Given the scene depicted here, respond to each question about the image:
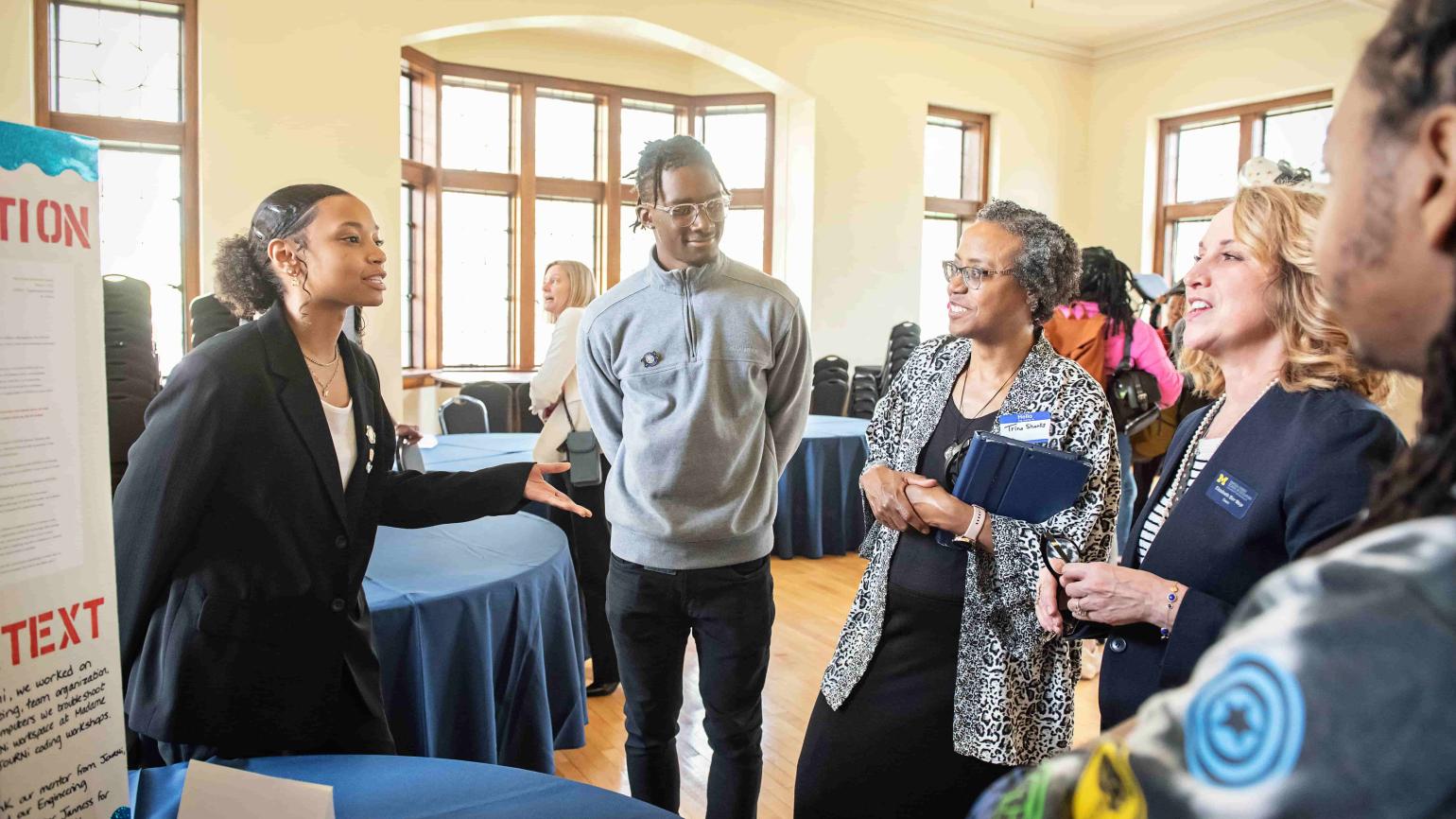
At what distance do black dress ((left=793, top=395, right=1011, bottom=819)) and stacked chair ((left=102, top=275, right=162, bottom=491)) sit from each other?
7.67 feet

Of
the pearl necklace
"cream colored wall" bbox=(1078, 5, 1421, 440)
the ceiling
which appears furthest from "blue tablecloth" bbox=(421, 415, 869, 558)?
"cream colored wall" bbox=(1078, 5, 1421, 440)

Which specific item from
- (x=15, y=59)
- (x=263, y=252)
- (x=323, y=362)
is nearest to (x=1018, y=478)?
(x=323, y=362)

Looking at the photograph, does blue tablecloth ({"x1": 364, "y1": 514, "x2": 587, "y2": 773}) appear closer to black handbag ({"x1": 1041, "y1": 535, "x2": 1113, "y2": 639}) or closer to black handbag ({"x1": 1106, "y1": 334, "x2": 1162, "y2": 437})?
black handbag ({"x1": 1041, "y1": 535, "x2": 1113, "y2": 639})

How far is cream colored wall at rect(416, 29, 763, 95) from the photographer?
25.3 feet

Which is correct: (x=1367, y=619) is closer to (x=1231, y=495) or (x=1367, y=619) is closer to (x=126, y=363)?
(x=1231, y=495)

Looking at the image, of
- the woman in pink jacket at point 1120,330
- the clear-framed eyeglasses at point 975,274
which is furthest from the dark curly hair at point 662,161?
the woman in pink jacket at point 1120,330

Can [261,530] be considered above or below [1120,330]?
below

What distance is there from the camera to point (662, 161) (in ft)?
7.02

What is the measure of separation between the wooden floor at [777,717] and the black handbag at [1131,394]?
1029mm

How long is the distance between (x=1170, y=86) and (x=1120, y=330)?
634 centimetres

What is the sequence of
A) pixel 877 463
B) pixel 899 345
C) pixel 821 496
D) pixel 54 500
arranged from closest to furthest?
pixel 54 500, pixel 877 463, pixel 821 496, pixel 899 345

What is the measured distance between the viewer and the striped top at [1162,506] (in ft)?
4.58

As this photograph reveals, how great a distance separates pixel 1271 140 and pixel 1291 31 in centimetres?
89

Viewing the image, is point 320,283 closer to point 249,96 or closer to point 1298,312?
point 1298,312
